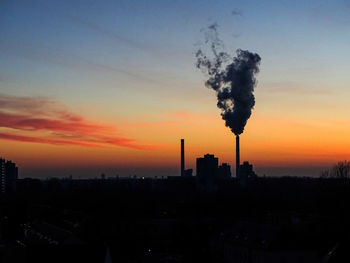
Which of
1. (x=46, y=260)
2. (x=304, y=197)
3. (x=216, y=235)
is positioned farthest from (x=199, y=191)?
(x=46, y=260)

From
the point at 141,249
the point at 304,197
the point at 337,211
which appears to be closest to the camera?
the point at 141,249

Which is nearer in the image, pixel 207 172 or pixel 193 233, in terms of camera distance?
pixel 193 233

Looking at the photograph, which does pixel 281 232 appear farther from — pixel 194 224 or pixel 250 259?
pixel 194 224

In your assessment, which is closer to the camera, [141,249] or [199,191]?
[141,249]

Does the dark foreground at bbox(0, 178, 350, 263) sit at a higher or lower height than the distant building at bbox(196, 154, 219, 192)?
lower

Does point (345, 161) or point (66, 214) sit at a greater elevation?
point (345, 161)

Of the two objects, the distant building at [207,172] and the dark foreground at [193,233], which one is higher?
the distant building at [207,172]

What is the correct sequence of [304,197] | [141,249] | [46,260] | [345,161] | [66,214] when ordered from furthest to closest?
1. [345,161]
2. [304,197]
3. [66,214]
4. [141,249]
5. [46,260]

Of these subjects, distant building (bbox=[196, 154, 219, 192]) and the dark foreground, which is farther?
distant building (bbox=[196, 154, 219, 192])

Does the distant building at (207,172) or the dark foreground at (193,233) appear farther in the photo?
the distant building at (207,172)

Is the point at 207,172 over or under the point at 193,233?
over
